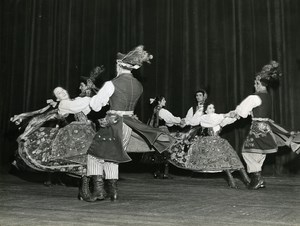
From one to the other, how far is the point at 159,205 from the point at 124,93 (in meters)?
0.91

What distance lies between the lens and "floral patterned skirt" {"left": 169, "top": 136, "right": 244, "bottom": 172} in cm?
453

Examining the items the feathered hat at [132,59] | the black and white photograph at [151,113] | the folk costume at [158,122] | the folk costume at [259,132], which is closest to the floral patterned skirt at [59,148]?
the black and white photograph at [151,113]

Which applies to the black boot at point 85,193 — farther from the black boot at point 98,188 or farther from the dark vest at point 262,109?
the dark vest at point 262,109

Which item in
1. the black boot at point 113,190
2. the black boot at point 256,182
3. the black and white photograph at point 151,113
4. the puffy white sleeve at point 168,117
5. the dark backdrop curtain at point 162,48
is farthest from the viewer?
the dark backdrop curtain at point 162,48

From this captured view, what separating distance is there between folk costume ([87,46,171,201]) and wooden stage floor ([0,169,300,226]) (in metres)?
0.29

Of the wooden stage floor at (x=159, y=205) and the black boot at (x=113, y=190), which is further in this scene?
the black boot at (x=113, y=190)

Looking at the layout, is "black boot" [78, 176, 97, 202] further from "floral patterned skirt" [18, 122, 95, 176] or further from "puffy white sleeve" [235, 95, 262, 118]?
"puffy white sleeve" [235, 95, 262, 118]

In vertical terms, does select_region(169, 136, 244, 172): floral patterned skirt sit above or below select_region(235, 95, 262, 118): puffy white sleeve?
below

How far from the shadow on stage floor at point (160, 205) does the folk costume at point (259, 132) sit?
0.24 m

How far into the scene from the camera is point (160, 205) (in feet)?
11.1

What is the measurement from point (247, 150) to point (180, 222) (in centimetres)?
202

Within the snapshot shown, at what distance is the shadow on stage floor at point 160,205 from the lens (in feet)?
9.05

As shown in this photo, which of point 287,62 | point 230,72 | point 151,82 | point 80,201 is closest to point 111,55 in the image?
point 151,82

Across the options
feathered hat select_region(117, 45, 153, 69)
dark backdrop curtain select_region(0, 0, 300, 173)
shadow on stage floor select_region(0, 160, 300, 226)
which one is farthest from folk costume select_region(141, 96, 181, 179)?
feathered hat select_region(117, 45, 153, 69)
